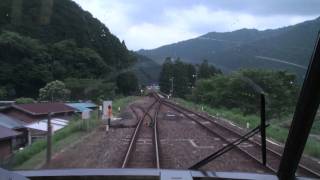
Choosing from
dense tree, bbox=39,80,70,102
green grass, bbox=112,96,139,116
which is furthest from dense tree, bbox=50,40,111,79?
green grass, bbox=112,96,139,116

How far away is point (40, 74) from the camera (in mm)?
3570

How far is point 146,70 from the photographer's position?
374cm

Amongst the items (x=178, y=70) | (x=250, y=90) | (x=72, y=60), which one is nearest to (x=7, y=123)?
(x=178, y=70)

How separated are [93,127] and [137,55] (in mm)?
13316

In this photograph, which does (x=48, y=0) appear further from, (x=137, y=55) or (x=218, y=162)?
(x=218, y=162)

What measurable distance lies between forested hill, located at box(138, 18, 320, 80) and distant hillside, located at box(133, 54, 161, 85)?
0.09 metres

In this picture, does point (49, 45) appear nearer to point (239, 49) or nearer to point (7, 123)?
point (239, 49)

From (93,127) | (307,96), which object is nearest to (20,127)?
(93,127)

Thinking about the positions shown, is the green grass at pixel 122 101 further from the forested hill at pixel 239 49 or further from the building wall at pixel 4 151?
the forested hill at pixel 239 49

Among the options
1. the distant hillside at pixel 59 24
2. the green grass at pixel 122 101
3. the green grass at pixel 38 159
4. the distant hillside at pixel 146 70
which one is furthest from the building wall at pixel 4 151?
the green grass at pixel 122 101

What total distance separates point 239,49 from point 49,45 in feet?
5.18

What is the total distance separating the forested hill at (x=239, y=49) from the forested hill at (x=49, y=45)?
35 centimetres

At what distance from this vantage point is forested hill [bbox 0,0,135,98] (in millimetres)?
3016

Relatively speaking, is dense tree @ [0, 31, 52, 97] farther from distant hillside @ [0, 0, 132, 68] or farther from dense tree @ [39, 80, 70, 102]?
dense tree @ [39, 80, 70, 102]
